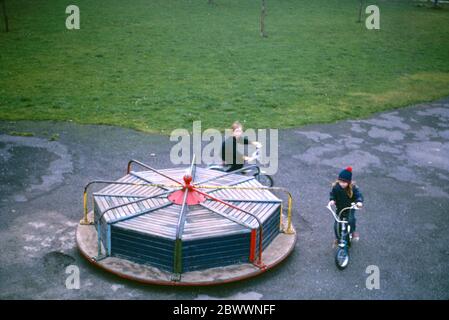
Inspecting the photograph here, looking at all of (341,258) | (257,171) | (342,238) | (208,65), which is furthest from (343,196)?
(208,65)

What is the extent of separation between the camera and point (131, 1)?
3756 centimetres

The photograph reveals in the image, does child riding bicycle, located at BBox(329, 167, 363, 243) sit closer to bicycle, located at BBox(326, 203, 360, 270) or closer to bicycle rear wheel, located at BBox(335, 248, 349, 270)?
bicycle, located at BBox(326, 203, 360, 270)

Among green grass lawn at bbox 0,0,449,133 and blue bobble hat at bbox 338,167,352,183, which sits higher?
green grass lawn at bbox 0,0,449,133

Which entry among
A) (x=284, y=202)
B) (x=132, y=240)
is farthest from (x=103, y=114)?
(x=132, y=240)

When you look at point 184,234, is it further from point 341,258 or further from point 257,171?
point 257,171

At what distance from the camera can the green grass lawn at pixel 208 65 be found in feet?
53.3

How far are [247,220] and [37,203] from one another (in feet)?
14.9

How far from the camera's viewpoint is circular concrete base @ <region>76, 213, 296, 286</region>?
25.0ft

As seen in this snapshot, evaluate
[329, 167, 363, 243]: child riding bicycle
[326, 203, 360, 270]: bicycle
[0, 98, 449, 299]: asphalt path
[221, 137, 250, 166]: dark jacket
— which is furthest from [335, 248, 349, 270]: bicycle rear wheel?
[221, 137, 250, 166]: dark jacket

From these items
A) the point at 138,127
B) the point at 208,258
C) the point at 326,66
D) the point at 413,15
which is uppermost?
the point at 413,15

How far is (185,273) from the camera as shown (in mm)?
7777

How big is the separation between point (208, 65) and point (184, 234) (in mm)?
15453

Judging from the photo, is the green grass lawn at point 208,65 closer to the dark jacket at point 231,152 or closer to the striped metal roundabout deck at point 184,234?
the dark jacket at point 231,152

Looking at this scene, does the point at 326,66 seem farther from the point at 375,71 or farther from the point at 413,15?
the point at 413,15
